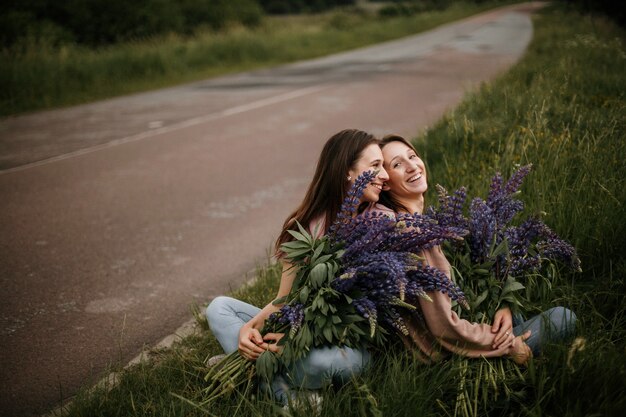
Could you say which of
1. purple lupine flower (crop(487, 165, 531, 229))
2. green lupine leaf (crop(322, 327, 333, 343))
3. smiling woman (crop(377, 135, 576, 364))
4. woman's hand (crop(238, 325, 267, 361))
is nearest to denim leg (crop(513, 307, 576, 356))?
smiling woman (crop(377, 135, 576, 364))

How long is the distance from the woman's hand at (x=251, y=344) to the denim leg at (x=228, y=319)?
19 cm

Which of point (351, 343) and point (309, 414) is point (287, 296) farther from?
point (309, 414)

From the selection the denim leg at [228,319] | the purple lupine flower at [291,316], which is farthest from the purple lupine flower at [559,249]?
the denim leg at [228,319]

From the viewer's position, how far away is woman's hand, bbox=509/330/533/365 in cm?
237

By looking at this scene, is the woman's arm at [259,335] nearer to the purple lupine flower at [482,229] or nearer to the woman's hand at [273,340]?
the woman's hand at [273,340]

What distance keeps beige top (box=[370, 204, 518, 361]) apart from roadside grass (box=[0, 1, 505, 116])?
11.4 metres

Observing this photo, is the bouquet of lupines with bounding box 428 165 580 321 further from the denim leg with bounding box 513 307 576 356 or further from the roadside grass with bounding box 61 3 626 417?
the roadside grass with bounding box 61 3 626 417

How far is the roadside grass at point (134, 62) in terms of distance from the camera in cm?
1226

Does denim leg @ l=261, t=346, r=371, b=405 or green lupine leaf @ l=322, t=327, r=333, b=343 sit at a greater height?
green lupine leaf @ l=322, t=327, r=333, b=343

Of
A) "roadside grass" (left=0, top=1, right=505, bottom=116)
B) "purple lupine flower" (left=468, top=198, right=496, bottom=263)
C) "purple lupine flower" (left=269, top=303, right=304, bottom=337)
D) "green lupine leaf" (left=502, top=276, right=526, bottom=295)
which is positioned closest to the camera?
"purple lupine flower" (left=269, top=303, right=304, bottom=337)

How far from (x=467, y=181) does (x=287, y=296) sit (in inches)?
95.1

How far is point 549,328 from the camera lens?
2389mm

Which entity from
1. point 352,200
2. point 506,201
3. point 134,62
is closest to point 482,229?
point 506,201

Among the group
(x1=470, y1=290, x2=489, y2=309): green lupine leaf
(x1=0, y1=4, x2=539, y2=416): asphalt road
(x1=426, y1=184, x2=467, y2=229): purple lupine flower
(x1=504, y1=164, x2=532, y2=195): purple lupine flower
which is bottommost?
(x1=0, y1=4, x2=539, y2=416): asphalt road
